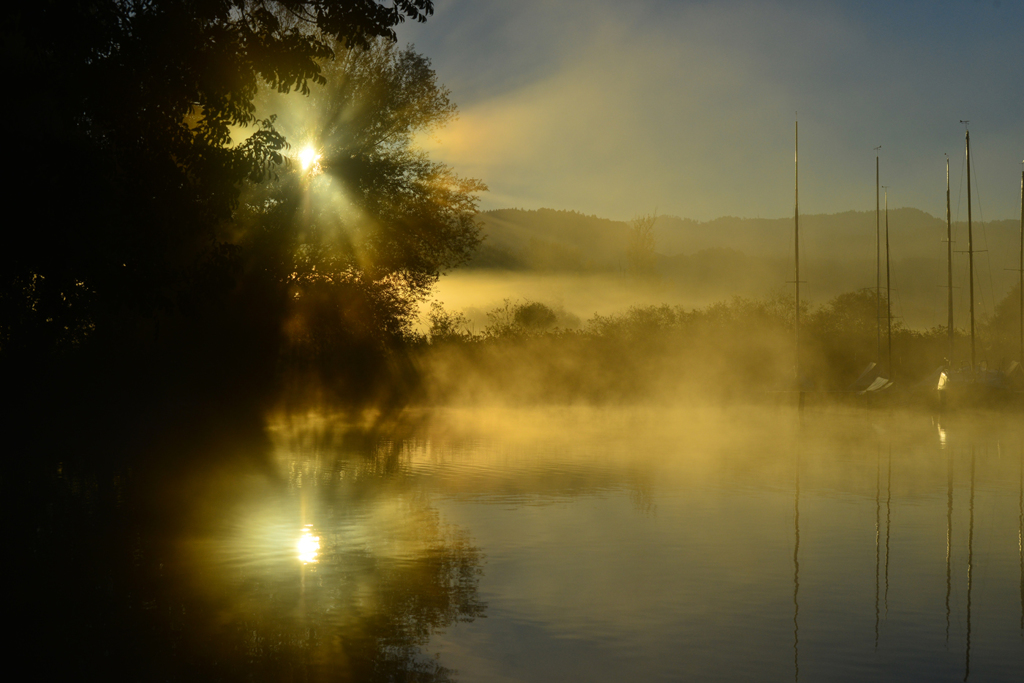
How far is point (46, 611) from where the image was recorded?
9016mm

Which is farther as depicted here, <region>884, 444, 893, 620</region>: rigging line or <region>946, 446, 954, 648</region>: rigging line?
<region>946, 446, 954, 648</region>: rigging line

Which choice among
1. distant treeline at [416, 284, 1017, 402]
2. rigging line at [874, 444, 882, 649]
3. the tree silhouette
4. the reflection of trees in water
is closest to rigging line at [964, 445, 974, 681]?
rigging line at [874, 444, 882, 649]

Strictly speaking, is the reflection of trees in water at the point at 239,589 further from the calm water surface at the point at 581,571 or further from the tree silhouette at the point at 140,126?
the tree silhouette at the point at 140,126

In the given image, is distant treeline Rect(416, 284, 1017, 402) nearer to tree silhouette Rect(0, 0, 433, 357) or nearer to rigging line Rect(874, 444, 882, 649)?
rigging line Rect(874, 444, 882, 649)

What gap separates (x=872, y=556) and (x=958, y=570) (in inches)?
36.9

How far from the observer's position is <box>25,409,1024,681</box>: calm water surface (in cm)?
766

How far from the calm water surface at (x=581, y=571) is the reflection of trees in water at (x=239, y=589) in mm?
39

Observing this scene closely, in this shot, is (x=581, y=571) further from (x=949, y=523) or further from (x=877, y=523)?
(x=949, y=523)

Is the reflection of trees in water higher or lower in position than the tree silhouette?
lower

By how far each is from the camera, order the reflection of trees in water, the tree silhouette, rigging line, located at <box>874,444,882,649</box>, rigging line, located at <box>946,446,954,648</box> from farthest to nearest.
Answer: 1. the tree silhouette
2. rigging line, located at <box>946,446,954,648</box>
3. rigging line, located at <box>874,444,882,649</box>
4. the reflection of trees in water

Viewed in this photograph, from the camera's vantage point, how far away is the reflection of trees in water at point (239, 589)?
762 centimetres

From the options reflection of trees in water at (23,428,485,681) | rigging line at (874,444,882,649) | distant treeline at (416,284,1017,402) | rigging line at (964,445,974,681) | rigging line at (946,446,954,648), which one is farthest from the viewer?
distant treeline at (416,284,1017,402)

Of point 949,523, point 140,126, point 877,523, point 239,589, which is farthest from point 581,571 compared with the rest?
point 140,126

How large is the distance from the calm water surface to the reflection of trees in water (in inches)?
1.5
